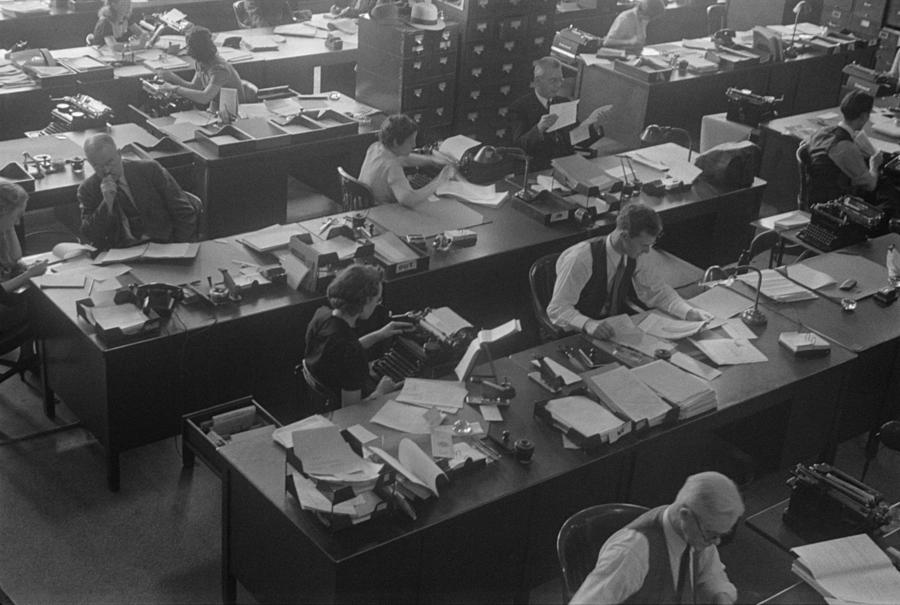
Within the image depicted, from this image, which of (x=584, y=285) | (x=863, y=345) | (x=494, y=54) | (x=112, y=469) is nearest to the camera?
(x=112, y=469)

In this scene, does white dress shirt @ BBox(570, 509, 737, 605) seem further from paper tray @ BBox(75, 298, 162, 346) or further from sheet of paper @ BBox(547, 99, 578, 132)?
sheet of paper @ BBox(547, 99, 578, 132)

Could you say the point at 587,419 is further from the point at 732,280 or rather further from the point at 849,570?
the point at 732,280

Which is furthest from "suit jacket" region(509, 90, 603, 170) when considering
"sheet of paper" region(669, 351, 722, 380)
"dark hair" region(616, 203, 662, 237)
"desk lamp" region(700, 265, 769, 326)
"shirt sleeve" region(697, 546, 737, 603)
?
"shirt sleeve" region(697, 546, 737, 603)

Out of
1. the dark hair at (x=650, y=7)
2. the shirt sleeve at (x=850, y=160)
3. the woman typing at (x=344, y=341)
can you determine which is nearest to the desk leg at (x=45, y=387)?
the woman typing at (x=344, y=341)

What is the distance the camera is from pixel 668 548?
3.68m

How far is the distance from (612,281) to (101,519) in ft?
8.83

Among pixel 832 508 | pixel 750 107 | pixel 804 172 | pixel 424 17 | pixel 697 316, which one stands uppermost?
pixel 424 17

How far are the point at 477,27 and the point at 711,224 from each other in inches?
116

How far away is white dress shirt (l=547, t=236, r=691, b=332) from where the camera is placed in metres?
5.44

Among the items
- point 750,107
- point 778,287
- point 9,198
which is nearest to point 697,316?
point 778,287

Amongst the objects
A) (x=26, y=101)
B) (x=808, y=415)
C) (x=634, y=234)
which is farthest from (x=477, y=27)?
(x=808, y=415)

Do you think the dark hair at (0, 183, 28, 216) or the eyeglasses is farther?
the dark hair at (0, 183, 28, 216)

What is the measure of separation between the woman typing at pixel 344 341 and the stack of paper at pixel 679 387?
44.9 inches

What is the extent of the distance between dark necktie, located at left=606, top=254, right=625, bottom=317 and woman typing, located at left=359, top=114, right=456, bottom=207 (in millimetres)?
1450
